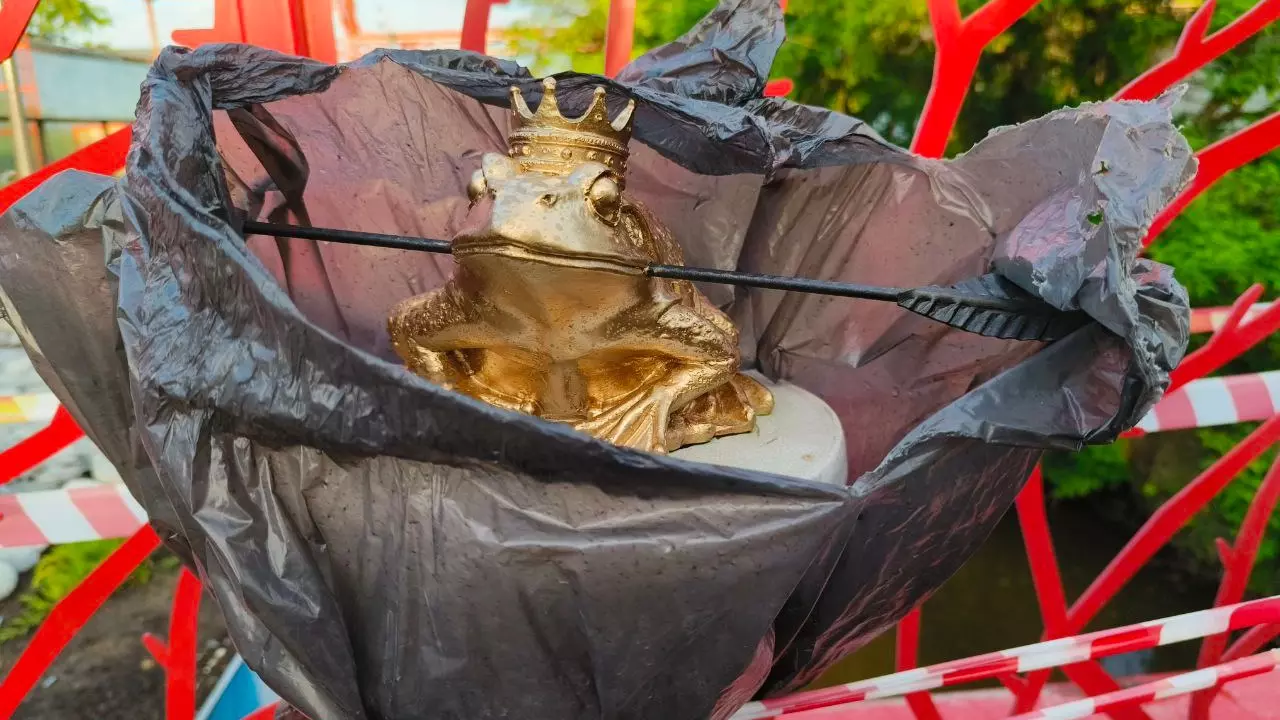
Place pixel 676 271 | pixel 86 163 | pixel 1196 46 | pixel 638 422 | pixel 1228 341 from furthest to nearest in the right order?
1. pixel 1228 341
2. pixel 1196 46
3. pixel 86 163
4. pixel 638 422
5. pixel 676 271

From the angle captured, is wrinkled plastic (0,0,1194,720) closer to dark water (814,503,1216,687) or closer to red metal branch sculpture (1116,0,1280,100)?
red metal branch sculpture (1116,0,1280,100)

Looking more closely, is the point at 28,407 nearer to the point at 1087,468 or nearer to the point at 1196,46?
the point at 1196,46

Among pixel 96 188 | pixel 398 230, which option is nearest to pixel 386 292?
pixel 398 230

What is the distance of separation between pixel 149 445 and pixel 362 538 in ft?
0.65

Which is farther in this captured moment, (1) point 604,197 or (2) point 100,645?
(2) point 100,645

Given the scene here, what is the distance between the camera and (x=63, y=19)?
1.87m

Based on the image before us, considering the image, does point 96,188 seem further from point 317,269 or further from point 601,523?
point 601,523

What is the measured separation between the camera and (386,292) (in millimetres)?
1217

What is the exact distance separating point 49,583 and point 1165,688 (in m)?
2.42

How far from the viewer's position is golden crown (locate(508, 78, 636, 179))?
36.0 inches

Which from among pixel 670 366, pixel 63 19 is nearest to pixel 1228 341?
pixel 670 366

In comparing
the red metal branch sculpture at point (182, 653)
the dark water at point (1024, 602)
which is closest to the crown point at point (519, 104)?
the red metal branch sculpture at point (182, 653)

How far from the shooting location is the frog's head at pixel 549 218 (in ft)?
2.74

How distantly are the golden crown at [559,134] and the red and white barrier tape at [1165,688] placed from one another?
34.8 inches
